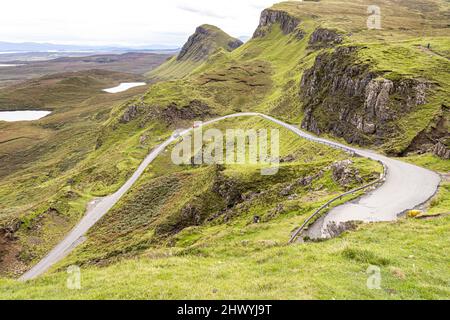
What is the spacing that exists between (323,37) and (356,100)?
98332 mm

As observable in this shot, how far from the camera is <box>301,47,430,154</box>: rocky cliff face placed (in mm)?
65000

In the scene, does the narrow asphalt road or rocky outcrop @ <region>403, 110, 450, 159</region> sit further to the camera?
rocky outcrop @ <region>403, 110, 450, 159</region>

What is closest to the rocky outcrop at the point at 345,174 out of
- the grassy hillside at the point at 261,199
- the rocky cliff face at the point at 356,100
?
the grassy hillside at the point at 261,199

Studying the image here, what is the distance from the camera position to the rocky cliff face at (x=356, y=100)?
2559 inches

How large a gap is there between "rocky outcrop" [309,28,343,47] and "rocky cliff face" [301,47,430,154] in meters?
64.6

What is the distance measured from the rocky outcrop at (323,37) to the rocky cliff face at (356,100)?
64.6 metres

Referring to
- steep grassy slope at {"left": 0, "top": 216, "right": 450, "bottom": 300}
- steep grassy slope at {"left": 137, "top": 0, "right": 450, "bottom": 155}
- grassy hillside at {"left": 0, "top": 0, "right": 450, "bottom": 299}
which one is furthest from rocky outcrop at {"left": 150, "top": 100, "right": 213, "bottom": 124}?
steep grassy slope at {"left": 0, "top": 216, "right": 450, "bottom": 300}

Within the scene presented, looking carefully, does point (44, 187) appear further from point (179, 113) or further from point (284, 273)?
point (284, 273)

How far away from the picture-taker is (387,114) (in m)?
65.1

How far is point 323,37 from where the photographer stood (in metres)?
161

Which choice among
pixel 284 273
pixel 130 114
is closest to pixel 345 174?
pixel 284 273

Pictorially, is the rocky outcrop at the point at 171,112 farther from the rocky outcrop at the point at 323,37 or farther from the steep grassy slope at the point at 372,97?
the rocky outcrop at the point at 323,37

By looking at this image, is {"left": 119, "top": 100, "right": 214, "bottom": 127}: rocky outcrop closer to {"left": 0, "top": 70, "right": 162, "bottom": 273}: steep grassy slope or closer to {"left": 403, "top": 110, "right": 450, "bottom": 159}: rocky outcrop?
{"left": 0, "top": 70, "right": 162, "bottom": 273}: steep grassy slope
